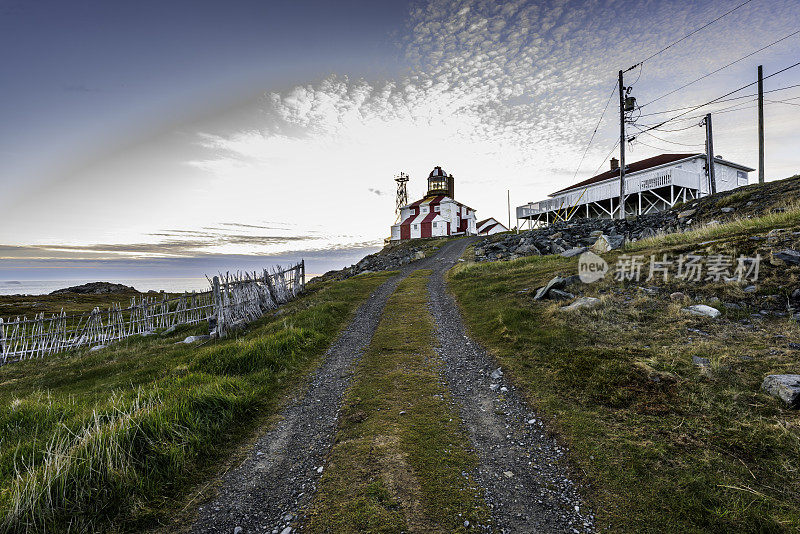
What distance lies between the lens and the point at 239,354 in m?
8.10

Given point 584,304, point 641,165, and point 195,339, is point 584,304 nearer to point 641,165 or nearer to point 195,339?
point 195,339

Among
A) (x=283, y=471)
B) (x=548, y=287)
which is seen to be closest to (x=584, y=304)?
(x=548, y=287)

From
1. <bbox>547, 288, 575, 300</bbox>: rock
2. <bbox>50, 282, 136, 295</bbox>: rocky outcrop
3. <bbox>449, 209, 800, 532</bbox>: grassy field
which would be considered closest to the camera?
<bbox>449, 209, 800, 532</bbox>: grassy field

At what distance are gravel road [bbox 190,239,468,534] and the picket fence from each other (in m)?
8.15

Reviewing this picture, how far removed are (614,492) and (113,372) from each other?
44.2ft

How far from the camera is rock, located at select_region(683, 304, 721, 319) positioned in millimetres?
7266

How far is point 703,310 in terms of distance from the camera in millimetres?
7504

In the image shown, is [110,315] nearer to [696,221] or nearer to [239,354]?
[239,354]

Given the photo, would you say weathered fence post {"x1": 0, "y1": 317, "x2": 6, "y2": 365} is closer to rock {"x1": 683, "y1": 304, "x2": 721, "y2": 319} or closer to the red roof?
rock {"x1": 683, "y1": 304, "x2": 721, "y2": 319}

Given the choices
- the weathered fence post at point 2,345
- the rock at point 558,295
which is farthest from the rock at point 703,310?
the weathered fence post at point 2,345

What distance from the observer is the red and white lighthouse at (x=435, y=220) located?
55.2 metres

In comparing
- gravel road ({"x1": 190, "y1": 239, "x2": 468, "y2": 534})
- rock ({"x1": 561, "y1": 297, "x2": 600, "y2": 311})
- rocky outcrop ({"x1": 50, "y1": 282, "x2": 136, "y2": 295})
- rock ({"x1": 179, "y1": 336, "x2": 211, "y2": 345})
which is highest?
rock ({"x1": 561, "y1": 297, "x2": 600, "y2": 311})

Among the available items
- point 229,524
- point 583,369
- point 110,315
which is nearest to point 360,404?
point 229,524

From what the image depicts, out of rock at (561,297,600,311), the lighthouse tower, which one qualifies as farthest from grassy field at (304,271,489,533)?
the lighthouse tower
